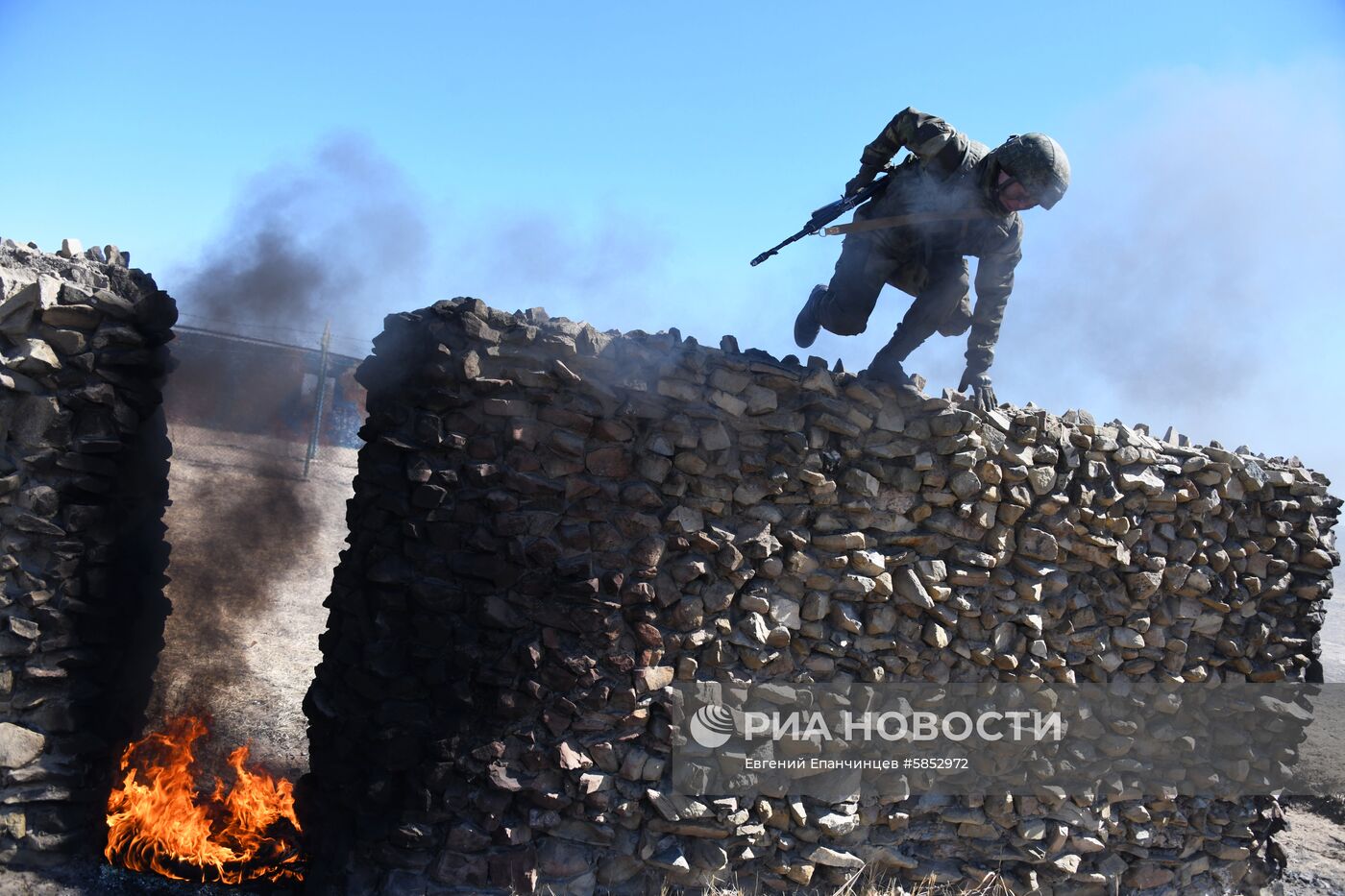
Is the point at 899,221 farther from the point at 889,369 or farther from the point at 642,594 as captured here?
the point at 642,594

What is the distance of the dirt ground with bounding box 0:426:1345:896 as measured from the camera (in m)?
6.83

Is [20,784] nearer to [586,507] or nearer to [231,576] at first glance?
[586,507]

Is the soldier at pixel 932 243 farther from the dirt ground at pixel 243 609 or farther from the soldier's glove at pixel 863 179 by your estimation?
the dirt ground at pixel 243 609

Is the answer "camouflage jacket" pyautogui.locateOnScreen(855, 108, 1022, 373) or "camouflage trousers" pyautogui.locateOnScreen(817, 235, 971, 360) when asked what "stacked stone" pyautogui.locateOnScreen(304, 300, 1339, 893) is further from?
"camouflage jacket" pyautogui.locateOnScreen(855, 108, 1022, 373)

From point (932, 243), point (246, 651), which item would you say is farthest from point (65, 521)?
point (932, 243)

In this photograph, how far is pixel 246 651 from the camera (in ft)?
28.6

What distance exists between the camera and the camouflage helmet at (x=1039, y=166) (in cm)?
546

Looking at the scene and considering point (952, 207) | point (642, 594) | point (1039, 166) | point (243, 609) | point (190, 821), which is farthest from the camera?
point (243, 609)

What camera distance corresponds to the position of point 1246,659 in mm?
6871

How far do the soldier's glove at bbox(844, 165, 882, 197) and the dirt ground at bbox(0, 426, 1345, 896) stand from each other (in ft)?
16.9

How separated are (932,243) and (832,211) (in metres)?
0.62

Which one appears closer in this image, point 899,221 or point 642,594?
point 642,594

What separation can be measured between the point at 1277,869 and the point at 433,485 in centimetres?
633

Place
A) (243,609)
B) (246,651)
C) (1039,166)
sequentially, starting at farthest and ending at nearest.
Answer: (246,651) < (243,609) < (1039,166)
